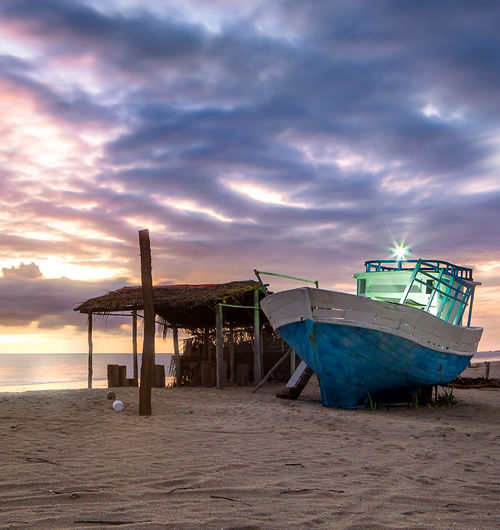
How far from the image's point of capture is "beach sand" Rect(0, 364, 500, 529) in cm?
357

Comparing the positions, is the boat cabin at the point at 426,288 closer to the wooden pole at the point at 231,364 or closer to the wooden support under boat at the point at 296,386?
the wooden support under boat at the point at 296,386

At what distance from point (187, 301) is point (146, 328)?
20.2ft

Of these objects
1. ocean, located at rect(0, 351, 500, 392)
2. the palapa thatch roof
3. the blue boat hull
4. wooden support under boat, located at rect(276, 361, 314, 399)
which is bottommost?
ocean, located at rect(0, 351, 500, 392)

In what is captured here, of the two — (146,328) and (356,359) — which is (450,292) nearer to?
(356,359)

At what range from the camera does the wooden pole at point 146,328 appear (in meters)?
9.30

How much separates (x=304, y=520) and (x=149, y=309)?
6.50 m

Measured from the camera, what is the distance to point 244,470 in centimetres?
Result: 494

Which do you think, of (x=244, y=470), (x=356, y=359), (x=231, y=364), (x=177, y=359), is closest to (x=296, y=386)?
(x=356, y=359)

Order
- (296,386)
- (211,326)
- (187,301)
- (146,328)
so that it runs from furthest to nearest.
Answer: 1. (211,326)
2. (187,301)
3. (296,386)
4. (146,328)

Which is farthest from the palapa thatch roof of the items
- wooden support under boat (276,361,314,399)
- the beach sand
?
the beach sand

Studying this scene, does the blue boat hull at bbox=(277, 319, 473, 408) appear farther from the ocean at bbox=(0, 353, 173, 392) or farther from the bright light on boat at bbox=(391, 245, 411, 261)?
the ocean at bbox=(0, 353, 173, 392)

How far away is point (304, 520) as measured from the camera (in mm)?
3488

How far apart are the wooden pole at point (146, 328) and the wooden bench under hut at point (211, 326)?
18.6ft

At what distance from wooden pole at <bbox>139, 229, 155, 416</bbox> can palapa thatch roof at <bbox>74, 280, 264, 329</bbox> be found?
19.0 feet
